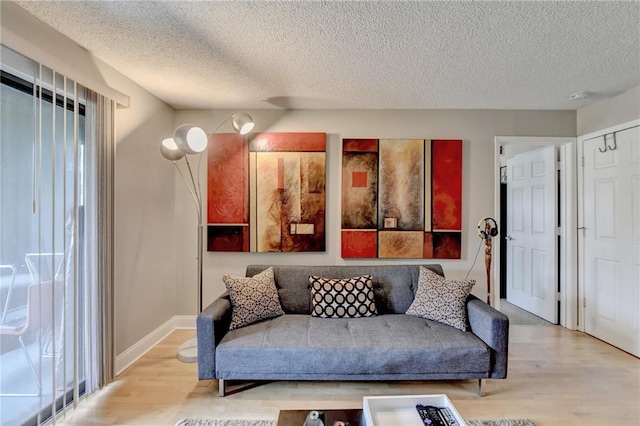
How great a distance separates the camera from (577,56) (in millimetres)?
2189

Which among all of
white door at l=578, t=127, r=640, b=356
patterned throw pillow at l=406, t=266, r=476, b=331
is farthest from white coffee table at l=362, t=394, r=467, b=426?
A: white door at l=578, t=127, r=640, b=356

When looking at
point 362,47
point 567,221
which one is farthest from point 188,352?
point 567,221

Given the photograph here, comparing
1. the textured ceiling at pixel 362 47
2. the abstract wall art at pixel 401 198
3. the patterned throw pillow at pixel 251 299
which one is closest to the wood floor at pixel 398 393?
the patterned throw pillow at pixel 251 299

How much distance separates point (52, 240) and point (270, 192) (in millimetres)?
1835

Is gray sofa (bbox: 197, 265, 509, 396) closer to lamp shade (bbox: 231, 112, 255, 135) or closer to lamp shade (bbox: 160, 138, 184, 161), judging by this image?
lamp shade (bbox: 160, 138, 184, 161)

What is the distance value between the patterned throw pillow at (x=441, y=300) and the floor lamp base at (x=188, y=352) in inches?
73.7

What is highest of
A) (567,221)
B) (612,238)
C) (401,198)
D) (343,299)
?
(401,198)

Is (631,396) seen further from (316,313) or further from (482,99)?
(482,99)

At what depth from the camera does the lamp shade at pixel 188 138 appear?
231cm

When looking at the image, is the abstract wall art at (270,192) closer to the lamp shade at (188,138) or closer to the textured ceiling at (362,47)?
the textured ceiling at (362,47)

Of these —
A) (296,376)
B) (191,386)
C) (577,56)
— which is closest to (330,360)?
(296,376)

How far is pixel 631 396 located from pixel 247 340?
2.70 m

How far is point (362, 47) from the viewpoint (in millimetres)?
2086

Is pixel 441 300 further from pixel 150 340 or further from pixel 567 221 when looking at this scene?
pixel 150 340
